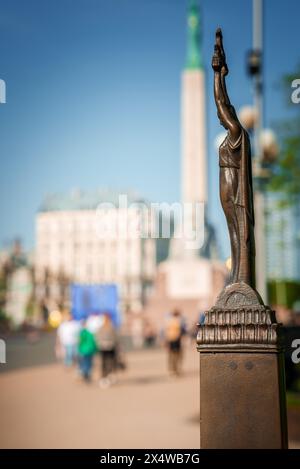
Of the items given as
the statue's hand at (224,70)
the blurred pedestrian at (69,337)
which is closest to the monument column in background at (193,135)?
the blurred pedestrian at (69,337)

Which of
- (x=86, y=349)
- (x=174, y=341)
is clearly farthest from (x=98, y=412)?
(x=174, y=341)

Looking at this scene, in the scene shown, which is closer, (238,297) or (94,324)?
(238,297)

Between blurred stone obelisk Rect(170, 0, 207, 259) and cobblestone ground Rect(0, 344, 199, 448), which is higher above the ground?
blurred stone obelisk Rect(170, 0, 207, 259)

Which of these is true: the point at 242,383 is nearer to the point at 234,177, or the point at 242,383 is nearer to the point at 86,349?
the point at 234,177

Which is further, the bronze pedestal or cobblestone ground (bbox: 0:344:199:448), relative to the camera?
cobblestone ground (bbox: 0:344:199:448)

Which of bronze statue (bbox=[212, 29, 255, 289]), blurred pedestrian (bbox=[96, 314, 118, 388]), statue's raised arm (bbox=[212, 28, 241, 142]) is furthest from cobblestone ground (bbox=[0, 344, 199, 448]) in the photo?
statue's raised arm (bbox=[212, 28, 241, 142])

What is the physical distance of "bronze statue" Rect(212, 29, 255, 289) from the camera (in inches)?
224

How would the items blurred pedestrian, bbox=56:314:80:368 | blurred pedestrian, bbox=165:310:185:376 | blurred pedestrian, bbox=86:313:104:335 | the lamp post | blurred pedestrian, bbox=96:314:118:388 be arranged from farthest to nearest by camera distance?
blurred pedestrian, bbox=56:314:80:368 → blurred pedestrian, bbox=165:310:185:376 → blurred pedestrian, bbox=86:313:104:335 → blurred pedestrian, bbox=96:314:118:388 → the lamp post

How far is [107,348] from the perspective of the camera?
18.0m

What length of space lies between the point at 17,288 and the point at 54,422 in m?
76.4

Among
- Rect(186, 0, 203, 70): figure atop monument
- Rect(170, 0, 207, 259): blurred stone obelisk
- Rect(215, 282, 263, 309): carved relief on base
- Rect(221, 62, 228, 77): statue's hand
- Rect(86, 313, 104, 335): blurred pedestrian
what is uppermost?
Rect(186, 0, 203, 70): figure atop monument

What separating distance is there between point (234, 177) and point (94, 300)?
1004 inches

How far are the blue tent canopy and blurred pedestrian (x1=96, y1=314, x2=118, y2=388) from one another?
38.5ft

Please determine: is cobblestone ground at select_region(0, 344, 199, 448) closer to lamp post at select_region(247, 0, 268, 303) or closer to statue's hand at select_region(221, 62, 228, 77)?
lamp post at select_region(247, 0, 268, 303)
